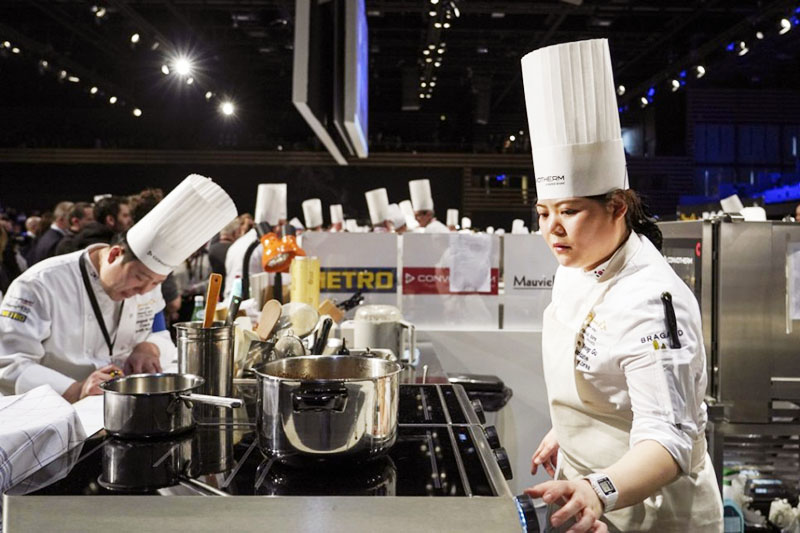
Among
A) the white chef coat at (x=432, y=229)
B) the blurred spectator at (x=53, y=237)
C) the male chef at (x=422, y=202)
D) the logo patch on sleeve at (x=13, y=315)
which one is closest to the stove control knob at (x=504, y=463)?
the logo patch on sleeve at (x=13, y=315)

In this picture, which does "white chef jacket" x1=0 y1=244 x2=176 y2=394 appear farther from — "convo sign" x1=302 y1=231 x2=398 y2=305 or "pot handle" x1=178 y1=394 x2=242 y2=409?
"convo sign" x1=302 y1=231 x2=398 y2=305

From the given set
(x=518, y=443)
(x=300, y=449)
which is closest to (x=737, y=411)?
(x=518, y=443)

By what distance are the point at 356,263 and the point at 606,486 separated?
305 cm

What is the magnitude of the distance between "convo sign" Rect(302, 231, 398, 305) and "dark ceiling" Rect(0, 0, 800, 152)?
429 cm

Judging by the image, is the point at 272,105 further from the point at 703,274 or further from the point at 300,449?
the point at 300,449

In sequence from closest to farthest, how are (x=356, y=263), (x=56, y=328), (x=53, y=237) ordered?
(x=56, y=328)
(x=356, y=263)
(x=53, y=237)

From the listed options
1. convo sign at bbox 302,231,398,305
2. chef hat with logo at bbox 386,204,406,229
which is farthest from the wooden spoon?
chef hat with logo at bbox 386,204,406,229

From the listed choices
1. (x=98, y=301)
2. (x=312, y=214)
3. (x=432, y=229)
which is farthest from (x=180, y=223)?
(x=312, y=214)

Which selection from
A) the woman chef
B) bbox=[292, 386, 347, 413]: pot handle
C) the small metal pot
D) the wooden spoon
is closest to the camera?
bbox=[292, 386, 347, 413]: pot handle

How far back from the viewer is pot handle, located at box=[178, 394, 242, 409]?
3.37ft

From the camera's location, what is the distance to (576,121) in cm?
156

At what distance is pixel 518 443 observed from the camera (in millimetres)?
3957

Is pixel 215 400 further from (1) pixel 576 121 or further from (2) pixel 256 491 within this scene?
(1) pixel 576 121

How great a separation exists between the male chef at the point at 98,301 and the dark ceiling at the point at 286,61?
19.4ft
